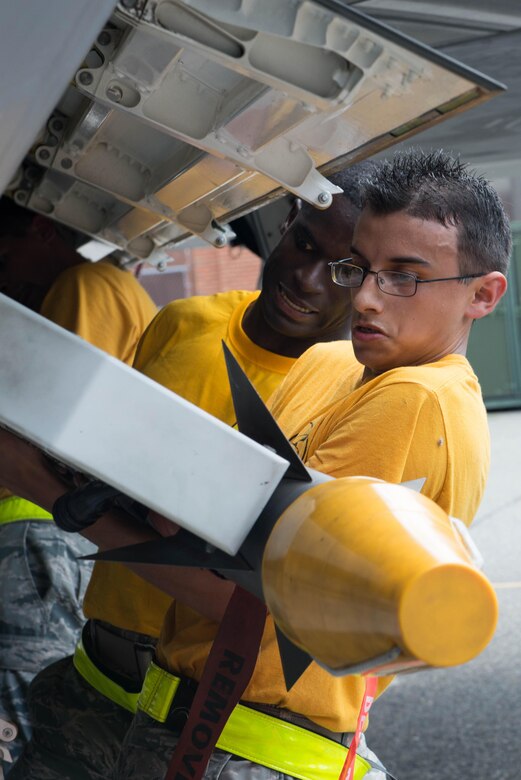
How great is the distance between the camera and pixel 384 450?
59.6 inches

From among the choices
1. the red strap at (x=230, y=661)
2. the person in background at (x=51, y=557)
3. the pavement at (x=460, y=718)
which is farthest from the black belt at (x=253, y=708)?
the pavement at (x=460, y=718)

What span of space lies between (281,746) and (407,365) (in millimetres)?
640

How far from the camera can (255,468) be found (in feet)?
3.86

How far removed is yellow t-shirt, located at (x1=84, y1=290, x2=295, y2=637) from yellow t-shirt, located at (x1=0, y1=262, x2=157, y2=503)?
0.65 m

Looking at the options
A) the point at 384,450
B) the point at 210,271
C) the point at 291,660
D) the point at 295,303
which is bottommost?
the point at 210,271

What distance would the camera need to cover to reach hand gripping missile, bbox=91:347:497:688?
90 cm

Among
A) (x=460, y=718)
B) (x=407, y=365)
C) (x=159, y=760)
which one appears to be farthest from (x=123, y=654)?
(x=460, y=718)

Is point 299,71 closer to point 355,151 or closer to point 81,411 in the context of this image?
point 355,151

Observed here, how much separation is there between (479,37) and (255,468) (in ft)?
8.41

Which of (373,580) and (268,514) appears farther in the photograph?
(268,514)

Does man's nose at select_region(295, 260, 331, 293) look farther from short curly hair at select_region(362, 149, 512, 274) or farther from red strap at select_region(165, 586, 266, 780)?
red strap at select_region(165, 586, 266, 780)

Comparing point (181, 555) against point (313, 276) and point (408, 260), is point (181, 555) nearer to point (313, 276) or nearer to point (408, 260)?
point (408, 260)

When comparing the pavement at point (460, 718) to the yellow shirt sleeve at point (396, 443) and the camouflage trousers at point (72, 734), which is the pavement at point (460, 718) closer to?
the camouflage trousers at point (72, 734)

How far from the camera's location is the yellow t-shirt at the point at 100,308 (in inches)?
132
